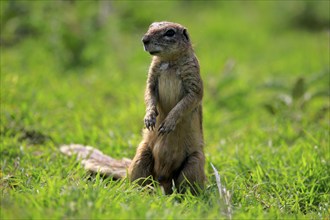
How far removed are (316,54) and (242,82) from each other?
204 centimetres

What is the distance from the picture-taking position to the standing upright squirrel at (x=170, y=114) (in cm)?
473

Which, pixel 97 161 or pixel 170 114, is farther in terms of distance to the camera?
pixel 97 161

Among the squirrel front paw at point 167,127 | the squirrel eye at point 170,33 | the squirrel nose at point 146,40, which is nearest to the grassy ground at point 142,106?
the squirrel front paw at point 167,127

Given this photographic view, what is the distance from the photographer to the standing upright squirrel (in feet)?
A: 15.5

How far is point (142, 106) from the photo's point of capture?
739 cm

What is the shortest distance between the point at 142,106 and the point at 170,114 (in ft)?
8.98

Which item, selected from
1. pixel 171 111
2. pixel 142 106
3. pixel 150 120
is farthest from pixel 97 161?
pixel 142 106

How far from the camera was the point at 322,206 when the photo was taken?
4605 millimetres

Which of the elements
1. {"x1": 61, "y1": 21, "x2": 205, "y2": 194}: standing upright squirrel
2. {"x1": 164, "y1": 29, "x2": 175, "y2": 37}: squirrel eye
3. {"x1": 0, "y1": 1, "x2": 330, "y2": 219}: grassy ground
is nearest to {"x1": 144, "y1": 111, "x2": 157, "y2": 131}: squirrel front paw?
{"x1": 61, "y1": 21, "x2": 205, "y2": 194}: standing upright squirrel

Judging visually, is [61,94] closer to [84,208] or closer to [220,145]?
[220,145]

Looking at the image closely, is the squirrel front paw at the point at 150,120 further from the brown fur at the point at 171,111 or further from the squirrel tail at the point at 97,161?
the squirrel tail at the point at 97,161

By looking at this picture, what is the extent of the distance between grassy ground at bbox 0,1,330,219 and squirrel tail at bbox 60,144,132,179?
0.12 m

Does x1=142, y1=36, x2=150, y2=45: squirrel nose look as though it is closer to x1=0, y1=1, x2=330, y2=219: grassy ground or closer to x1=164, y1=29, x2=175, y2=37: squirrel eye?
x1=164, y1=29, x2=175, y2=37: squirrel eye

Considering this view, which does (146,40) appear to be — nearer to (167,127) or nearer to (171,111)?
(171,111)
